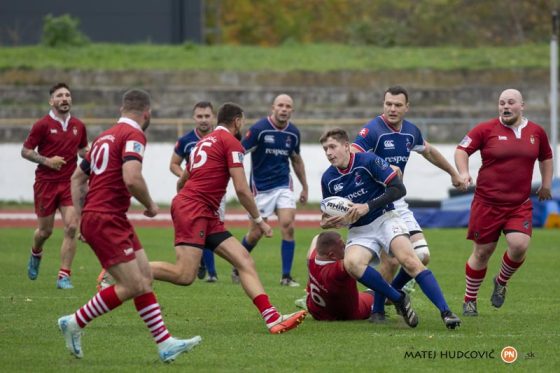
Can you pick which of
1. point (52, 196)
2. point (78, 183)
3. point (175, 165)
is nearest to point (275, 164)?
point (175, 165)

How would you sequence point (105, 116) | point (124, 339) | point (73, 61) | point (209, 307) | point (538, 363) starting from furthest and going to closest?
1. point (73, 61)
2. point (105, 116)
3. point (209, 307)
4. point (124, 339)
5. point (538, 363)

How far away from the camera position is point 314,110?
3334 cm

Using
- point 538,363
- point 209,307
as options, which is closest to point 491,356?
point 538,363

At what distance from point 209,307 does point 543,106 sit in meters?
25.1

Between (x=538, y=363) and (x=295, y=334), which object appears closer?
(x=538, y=363)

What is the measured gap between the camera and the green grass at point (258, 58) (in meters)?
37.5

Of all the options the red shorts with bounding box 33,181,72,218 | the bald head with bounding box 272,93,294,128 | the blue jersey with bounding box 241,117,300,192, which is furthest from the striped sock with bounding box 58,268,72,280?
the bald head with bounding box 272,93,294,128

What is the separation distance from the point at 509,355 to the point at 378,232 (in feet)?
6.58

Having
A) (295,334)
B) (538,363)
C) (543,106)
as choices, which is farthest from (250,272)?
(543,106)

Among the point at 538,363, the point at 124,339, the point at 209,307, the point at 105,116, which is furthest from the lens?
the point at 105,116

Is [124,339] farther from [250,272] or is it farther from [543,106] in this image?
[543,106]

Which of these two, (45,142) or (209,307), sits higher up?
(45,142)

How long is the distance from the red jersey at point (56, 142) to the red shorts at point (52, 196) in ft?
0.26

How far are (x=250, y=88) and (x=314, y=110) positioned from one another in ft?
8.14
